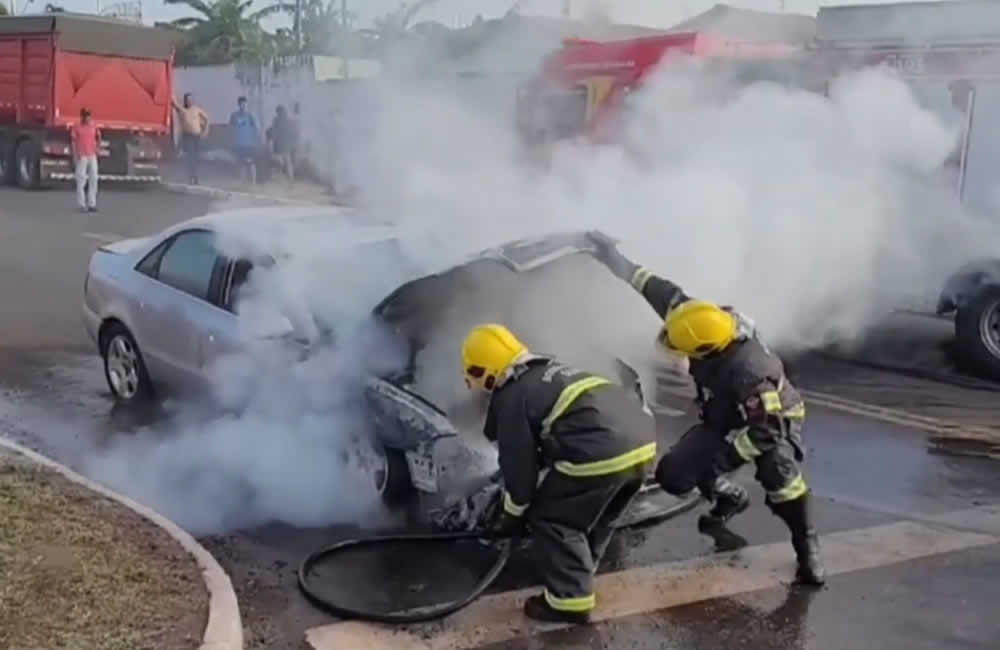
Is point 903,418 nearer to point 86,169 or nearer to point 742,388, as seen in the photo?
point 742,388

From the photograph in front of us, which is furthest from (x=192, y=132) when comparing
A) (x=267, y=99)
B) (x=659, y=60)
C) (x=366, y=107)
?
(x=366, y=107)

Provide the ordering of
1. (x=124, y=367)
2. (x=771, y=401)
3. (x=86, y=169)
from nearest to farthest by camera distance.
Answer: (x=771, y=401) < (x=124, y=367) < (x=86, y=169)

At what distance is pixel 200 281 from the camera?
7.98m

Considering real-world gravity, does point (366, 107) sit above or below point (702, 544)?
above

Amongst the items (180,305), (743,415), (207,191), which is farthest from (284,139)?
(743,415)

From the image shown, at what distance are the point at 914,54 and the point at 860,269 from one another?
1872 millimetres

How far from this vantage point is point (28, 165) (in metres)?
26.5

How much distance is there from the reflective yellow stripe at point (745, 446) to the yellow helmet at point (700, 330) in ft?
1.29

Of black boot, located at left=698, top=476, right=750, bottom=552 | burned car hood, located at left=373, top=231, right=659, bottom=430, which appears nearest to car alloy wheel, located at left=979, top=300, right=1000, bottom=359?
black boot, located at left=698, top=476, right=750, bottom=552

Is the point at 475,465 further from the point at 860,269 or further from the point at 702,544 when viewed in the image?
the point at 860,269

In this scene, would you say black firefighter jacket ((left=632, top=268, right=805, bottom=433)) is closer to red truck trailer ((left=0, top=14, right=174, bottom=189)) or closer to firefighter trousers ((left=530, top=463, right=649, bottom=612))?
firefighter trousers ((left=530, top=463, right=649, bottom=612))

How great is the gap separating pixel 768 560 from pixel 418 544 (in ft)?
5.35

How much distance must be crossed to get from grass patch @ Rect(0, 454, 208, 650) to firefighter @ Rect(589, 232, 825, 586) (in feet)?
7.60

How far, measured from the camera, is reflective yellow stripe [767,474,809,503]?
5.83m
